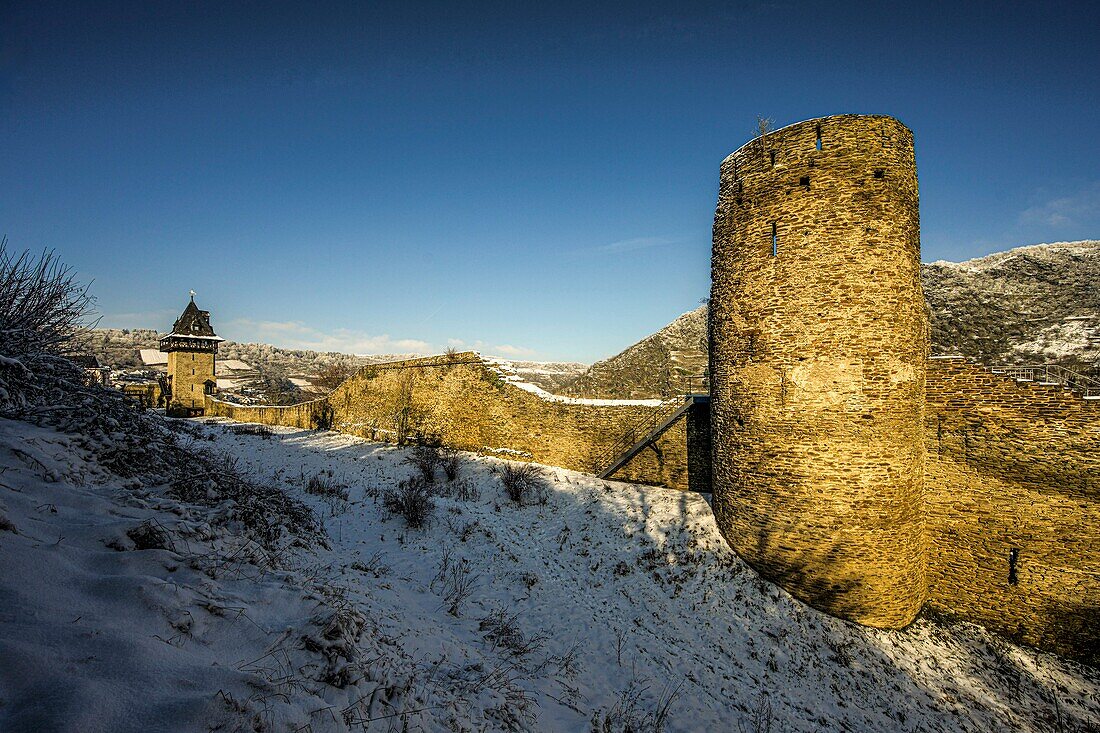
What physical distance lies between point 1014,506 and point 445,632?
10.4 metres

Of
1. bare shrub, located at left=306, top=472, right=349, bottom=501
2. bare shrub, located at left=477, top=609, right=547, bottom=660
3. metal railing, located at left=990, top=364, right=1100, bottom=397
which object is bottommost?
bare shrub, located at left=477, top=609, right=547, bottom=660

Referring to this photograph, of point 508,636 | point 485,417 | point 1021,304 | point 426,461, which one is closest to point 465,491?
point 426,461

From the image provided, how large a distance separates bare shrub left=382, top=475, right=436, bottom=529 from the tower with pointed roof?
1300 inches

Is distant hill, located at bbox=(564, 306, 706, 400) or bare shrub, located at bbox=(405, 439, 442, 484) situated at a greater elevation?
distant hill, located at bbox=(564, 306, 706, 400)

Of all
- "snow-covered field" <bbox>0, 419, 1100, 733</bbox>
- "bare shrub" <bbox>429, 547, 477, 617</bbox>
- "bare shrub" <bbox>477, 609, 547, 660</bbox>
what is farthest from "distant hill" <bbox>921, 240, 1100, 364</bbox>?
"bare shrub" <bbox>429, 547, 477, 617</bbox>

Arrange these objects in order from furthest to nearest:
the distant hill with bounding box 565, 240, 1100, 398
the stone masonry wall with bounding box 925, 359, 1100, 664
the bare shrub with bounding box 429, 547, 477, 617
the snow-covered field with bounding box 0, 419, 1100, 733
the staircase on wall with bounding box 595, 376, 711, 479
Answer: the distant hill with bounding box 565, 240, 1100, 398 < the staircase on wall with bounding box 595, 376, 711, 479 < the stone masonry wall with bounding box 925, 359, 1100, 664 < the bare shrub with bounding box 429, 547, 477, 617 < the snow-covered field with bounding box 0, 419, 1100, 733

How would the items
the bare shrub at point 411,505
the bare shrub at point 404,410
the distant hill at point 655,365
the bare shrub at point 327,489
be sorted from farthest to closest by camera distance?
the distant hill at point 655,365
the bare shrub at point 404,410
the bare shrub at point 327,489
the bare shrub at point 411,505

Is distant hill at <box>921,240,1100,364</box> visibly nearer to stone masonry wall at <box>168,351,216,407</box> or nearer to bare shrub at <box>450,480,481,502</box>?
bare shrub at <box>450,480,481,502</box>

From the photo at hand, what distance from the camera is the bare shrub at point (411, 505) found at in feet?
29.5

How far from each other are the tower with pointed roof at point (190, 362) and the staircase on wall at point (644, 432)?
3482 cm

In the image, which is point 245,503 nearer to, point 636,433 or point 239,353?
point 636,433

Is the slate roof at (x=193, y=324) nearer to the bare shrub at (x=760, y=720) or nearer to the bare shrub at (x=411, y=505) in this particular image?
the bare shrub at (x=411, y=505)

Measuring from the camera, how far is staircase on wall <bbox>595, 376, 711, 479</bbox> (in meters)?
12.2

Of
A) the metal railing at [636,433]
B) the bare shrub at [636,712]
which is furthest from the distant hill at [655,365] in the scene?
the bare shrub at [636,712]
